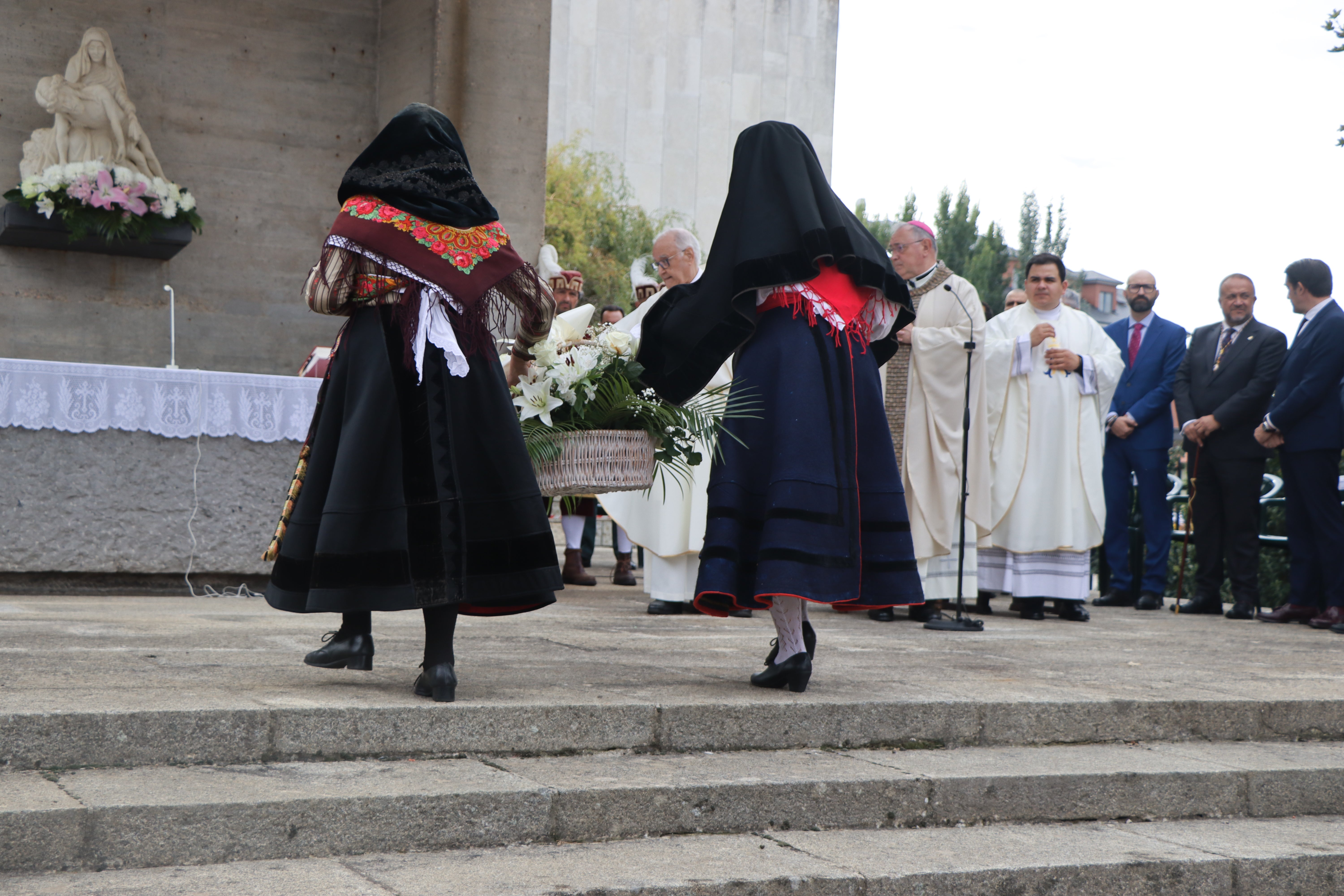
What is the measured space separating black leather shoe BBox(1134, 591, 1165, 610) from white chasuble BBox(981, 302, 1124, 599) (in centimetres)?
129

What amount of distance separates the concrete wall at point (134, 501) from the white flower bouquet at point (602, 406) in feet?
11.4

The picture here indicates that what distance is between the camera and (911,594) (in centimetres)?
447

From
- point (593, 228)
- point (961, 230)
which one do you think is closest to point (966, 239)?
point (961, 230)

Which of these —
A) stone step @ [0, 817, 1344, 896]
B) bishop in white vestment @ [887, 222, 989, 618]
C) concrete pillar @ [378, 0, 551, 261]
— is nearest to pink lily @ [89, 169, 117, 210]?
concrete pillar @ [378, 0, 551, 261]

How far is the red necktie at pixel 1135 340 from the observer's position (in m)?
9.63

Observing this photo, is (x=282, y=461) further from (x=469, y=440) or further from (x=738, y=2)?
(x=738, y=2)

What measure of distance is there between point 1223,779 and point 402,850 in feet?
8.49

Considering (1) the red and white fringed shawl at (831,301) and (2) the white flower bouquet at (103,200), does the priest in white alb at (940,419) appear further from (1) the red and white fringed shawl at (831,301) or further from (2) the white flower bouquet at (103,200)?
(2) the white flower bouquet at (103,200)

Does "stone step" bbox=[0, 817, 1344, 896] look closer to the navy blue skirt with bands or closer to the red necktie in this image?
Result: the navy blue skirt with bands

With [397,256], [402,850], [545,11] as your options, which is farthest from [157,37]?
[402,850]

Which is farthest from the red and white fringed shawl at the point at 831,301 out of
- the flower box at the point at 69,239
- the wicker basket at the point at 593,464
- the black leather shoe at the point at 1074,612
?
the flower box at the point at 69,239

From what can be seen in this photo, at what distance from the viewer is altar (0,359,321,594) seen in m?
7.06

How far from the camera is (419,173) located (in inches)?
155

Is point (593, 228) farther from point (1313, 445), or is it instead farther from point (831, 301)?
point (831, 301)
